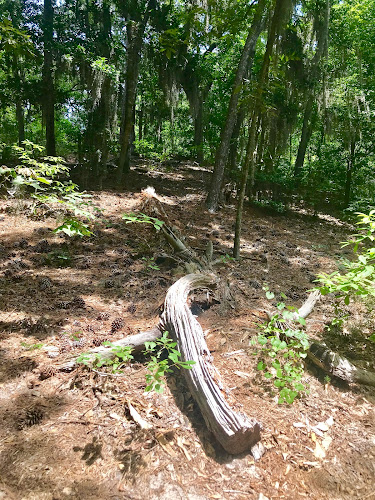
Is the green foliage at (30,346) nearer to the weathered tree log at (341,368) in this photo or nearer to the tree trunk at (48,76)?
the weathered tree log at (341,368)

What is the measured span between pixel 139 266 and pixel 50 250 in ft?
5.28

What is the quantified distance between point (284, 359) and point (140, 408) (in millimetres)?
1452

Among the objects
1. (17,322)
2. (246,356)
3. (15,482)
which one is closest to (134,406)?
(15,482)

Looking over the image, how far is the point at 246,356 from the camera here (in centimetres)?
314

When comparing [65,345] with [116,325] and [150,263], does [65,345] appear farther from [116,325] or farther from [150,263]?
[150,263]

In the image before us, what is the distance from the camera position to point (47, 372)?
266cm

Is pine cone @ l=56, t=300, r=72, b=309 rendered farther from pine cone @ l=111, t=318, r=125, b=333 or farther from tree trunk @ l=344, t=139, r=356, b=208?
tree trunk @ l=344, t=139, r=356, b=208

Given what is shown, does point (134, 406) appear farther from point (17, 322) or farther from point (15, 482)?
point (17, 322)

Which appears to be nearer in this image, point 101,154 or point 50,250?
point 50,250

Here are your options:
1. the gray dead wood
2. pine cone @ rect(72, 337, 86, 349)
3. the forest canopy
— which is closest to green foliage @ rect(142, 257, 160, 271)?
pine cone @ rect(72, 337, 86, 349)

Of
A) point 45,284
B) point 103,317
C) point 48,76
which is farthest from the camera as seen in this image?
point 48,76

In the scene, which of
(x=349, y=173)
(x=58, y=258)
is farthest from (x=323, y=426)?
(x=349, y=173)

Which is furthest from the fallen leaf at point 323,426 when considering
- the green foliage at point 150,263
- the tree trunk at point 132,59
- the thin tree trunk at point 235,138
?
the tree trunk at point 132,59

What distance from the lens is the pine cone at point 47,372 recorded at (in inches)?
104
